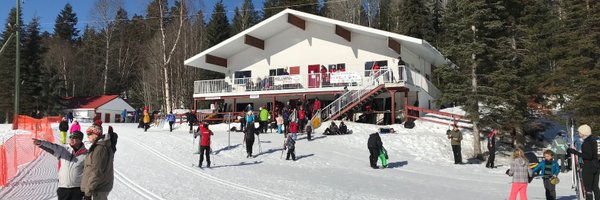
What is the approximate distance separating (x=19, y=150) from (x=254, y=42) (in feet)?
59.4

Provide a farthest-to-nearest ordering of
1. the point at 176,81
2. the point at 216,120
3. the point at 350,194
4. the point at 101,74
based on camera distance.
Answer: the point at 101,74 → the point at 176,81 → the point at 216,120 → the point at 350,194

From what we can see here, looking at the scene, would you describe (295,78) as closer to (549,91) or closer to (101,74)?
(549,91)

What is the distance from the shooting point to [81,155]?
6289 millimetres

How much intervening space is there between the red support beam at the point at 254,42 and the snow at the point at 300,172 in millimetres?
9853

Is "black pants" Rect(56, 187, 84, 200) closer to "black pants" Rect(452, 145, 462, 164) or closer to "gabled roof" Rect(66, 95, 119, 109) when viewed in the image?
"black pants" Rect(452, 145, 462, 164)

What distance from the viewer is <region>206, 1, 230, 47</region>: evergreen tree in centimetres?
5278

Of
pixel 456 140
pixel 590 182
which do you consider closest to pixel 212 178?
pixel 590 182

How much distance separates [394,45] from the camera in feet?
91.5

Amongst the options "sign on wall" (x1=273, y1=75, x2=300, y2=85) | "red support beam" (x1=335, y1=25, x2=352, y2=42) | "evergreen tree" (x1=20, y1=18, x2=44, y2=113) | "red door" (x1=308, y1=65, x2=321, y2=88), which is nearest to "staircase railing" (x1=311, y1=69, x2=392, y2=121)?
"red door" (x1=308, y1=65, x2=321, y2=88)

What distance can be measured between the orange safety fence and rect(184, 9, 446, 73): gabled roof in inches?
400

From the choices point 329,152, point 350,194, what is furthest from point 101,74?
point 350,194

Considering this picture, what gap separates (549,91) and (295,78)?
1320 cm

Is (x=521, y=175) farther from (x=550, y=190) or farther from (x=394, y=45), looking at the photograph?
(x=394, y=45)

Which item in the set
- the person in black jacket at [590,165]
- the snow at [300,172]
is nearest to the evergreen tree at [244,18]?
the snow at [300,172]
